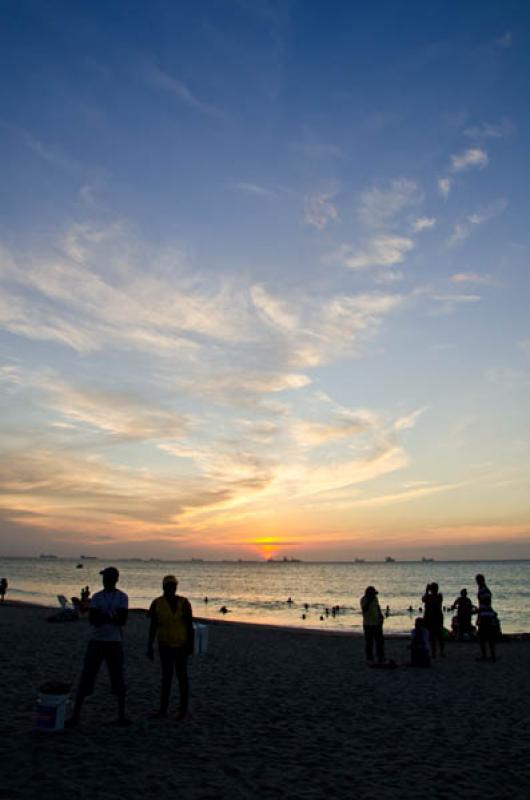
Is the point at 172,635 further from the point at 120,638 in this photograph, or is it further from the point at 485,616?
the point at 485,616

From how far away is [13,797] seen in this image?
19.1 feet

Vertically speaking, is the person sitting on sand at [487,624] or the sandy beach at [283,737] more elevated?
the person sitting on sand at [487,624]

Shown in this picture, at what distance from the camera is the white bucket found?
322 inches

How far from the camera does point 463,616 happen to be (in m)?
22.5

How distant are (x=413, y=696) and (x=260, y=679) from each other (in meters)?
3.59

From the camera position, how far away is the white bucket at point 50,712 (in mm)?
8172

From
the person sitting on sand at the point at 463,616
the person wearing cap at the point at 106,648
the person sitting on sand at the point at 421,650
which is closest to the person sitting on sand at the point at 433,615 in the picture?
the person sitting on sand at the point at 421,650

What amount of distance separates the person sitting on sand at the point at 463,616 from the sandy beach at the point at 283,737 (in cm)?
545

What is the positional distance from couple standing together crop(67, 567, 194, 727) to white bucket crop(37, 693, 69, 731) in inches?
18.2

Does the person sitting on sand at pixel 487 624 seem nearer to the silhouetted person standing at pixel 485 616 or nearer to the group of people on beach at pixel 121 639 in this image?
the silhouetted person standing at pixel 485 616

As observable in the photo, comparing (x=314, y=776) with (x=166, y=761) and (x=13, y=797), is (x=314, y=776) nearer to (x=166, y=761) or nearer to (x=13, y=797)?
(x=166, y=761)

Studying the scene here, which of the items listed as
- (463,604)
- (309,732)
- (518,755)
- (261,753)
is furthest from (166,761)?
(463,604)

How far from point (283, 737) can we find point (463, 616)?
15.7 m

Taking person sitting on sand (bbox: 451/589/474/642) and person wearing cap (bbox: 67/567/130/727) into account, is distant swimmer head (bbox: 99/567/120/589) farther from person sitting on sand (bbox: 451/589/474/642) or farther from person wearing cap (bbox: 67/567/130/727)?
person sitting on sand (bbox: 451/589/474/642)
